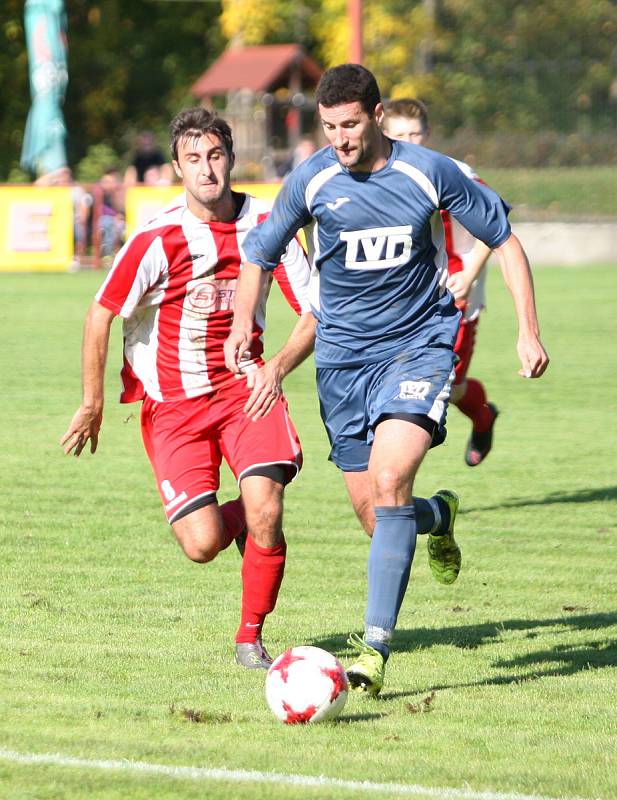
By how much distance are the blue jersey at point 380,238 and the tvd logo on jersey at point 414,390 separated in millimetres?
171

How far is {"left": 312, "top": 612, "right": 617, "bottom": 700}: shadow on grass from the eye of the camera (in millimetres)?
5551

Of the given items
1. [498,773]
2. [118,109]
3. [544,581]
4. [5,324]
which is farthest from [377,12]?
[498,773]

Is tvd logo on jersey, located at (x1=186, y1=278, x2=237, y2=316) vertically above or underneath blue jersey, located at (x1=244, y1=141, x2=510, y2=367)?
underneath

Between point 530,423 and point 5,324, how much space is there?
326 inches

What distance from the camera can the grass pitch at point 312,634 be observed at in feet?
14.2

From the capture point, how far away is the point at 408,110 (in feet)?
27.1

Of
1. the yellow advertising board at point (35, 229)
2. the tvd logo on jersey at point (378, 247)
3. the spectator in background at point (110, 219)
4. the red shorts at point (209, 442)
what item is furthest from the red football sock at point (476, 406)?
the spectator in background at point (110, 219)

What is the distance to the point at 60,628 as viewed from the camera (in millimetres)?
6098

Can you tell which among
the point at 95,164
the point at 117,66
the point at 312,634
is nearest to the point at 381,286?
the point at 312,634

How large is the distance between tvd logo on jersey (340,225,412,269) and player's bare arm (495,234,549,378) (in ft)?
Result: 1.11

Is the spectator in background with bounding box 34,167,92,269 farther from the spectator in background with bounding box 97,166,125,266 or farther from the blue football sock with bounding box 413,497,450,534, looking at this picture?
the blue football sock with bounding box 413,497,450,534

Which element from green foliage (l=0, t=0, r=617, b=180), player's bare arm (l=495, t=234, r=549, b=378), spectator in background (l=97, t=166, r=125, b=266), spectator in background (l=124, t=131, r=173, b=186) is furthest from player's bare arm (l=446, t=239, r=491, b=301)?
green foliage (l=0, t=0, r=617, b=180)

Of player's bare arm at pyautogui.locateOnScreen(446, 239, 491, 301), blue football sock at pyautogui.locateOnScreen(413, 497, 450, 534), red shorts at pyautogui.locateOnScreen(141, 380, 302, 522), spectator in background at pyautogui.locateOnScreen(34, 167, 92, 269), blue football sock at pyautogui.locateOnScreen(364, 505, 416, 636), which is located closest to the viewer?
blue football sock at pyautogui.locateOnScreen(364, 505, 416, 636)

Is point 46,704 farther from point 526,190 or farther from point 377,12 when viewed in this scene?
point 377,12
